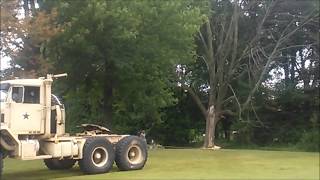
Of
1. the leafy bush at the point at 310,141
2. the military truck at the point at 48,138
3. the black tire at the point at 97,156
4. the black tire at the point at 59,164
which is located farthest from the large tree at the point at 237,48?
the black tire at the point at 97,156

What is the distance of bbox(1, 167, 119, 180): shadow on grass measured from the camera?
49.8ft

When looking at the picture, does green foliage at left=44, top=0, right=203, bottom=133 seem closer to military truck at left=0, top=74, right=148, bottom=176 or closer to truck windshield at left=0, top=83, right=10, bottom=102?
military truck at left=0, top=74, right=148, bottom=176

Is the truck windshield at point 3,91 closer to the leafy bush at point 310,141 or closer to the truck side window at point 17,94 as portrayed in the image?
the truck side window at point 17,94

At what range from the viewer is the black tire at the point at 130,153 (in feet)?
53.9

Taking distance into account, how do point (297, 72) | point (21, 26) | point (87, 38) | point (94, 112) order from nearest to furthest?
1. point (21, 26)
2. point (87, 38)
3. point (94, 112)
4. point (297, 72)

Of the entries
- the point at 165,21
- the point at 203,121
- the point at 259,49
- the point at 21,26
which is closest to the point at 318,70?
the point at 259,49

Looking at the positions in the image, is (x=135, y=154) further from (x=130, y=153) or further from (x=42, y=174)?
(x=42, y=174)

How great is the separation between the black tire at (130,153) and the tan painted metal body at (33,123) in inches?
52.7

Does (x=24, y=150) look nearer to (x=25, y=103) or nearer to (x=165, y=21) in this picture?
(x=25, y=103)

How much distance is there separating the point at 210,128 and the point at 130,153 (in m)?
15.3

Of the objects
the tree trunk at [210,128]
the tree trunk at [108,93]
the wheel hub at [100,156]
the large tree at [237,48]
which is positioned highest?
the large tree at [237,48]

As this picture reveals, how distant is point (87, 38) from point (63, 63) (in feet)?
5.33

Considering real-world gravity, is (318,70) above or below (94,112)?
above

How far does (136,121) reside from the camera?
1453 inches
